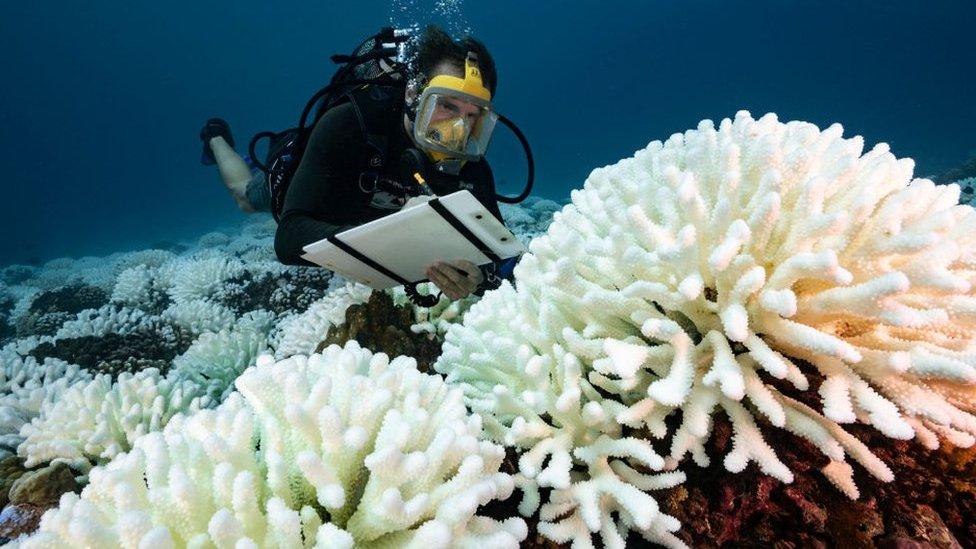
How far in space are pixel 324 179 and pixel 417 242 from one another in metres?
2.03

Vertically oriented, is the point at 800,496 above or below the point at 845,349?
below

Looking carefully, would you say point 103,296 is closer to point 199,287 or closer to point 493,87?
point 199,287

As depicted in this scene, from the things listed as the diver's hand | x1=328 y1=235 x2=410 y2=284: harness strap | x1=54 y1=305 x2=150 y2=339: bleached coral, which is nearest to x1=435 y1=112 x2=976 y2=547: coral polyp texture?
the diver's hand

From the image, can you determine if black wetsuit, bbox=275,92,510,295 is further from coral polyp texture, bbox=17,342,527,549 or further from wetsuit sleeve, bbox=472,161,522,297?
coral polyp texture, bbox=17,342,527,549

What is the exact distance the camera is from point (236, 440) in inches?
52.1

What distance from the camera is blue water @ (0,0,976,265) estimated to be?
105 metres

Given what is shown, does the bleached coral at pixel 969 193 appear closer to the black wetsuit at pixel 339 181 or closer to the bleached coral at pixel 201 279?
the black wetsuit at pixel 339 181

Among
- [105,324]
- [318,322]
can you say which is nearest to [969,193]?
[318,322]

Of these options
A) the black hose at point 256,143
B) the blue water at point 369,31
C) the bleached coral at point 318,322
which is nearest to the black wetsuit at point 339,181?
the bleached coral at point 318,322

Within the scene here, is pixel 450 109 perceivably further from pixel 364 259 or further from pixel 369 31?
pixel 369 31

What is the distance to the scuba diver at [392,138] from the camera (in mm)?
4637

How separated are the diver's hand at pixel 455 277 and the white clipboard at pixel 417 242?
2.2 inches

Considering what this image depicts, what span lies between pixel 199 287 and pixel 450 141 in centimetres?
486

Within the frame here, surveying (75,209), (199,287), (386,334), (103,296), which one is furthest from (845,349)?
(75,209)
